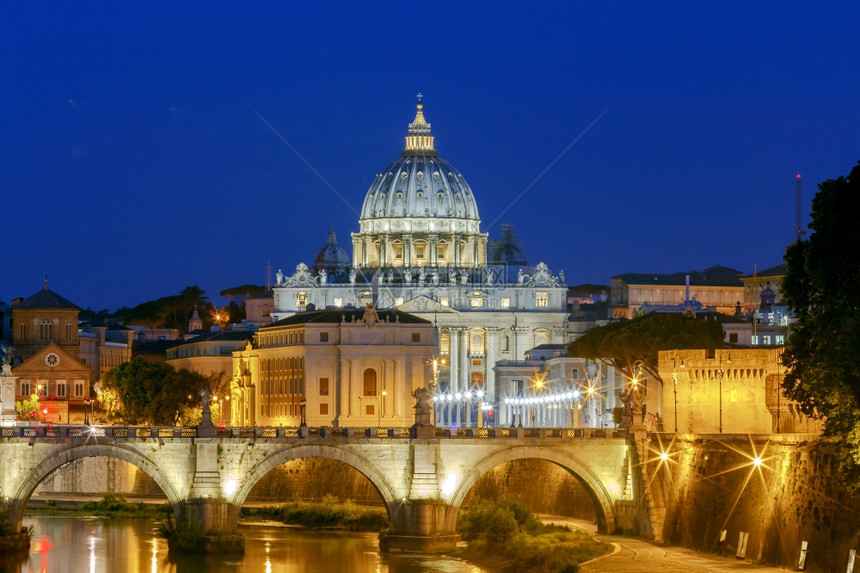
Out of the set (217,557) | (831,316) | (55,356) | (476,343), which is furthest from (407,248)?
(831,316)

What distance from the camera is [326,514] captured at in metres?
72.1

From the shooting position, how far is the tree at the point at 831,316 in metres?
48.0

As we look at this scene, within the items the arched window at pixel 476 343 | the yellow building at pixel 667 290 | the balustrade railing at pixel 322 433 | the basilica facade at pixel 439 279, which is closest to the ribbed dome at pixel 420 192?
the basilica facade at pixel 439 279

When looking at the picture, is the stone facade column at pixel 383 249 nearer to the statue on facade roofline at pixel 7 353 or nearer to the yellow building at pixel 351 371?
the statue on facade roofline at pixel 7 353

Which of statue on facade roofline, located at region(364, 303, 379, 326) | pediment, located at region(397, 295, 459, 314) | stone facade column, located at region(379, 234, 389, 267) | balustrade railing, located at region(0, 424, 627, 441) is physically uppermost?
stone facade column, located at region(379, 234, 389, 267)

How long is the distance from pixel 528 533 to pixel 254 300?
129600 mm

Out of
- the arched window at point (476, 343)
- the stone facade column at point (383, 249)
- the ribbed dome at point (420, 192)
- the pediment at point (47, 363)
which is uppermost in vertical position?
the ribbed dome at point (420, 192)

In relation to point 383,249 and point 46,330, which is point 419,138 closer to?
point 383,249

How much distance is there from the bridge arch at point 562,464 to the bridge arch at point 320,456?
6.92 ft

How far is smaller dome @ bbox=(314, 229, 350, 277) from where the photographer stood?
180500 mm

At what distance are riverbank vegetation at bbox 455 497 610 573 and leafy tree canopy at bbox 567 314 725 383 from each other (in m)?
13.9

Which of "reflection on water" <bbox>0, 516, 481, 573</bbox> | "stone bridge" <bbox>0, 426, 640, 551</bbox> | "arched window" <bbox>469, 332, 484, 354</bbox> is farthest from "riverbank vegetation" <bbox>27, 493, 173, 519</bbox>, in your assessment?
"arched window" <bbox>469, 332, 484, 354</bbox>

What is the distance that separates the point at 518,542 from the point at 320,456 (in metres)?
6.52

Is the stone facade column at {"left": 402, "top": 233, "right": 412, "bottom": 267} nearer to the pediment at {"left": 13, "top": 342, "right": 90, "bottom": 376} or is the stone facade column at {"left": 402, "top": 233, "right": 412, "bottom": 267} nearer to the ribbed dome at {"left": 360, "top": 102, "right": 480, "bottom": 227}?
the ribbed dome at {"left": 360, "top": 102, "right": 480, "bottom": 227}
